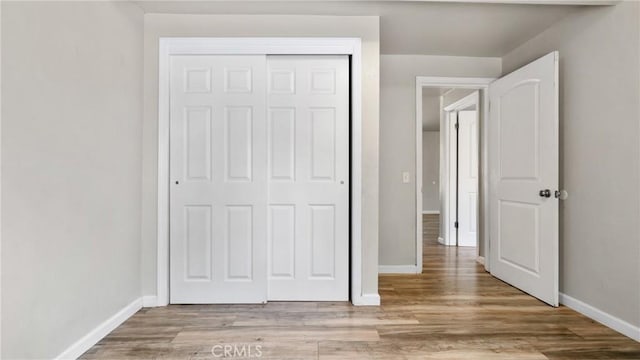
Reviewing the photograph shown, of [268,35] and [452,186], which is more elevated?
[268,35]

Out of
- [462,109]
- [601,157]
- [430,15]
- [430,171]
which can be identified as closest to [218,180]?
[430,15]

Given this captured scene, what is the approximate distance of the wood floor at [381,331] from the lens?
1932 millimetres

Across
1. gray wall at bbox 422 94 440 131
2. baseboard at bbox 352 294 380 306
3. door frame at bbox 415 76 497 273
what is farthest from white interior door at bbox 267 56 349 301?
gray wall at bbox 422 94 440 131

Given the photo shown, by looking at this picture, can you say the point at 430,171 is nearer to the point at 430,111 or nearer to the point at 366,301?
the point at 430,111

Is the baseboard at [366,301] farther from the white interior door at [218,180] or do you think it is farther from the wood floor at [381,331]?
the white interior door at [218,180]

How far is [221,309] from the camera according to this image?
8.44ft

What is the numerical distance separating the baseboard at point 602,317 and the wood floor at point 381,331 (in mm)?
53

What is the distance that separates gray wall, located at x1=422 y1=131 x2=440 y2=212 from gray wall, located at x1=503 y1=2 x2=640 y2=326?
7.00 meters

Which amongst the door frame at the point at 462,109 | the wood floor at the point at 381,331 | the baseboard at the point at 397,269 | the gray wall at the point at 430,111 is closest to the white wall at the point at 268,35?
the wood floor at the point at 381,331

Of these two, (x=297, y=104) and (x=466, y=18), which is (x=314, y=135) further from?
(x=466, y=18)

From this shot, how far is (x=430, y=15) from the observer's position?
268 cm

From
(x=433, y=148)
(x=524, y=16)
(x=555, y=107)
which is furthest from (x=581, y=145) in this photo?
(x=433, y=148)

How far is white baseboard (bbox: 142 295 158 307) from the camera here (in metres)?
2.63

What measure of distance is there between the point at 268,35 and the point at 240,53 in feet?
0.86
